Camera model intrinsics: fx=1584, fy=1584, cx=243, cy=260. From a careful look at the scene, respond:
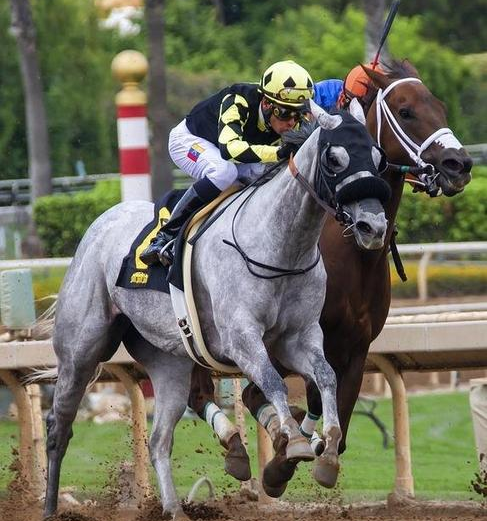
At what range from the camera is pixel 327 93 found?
21.7ft

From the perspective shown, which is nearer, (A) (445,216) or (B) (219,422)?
(B) (219,422)

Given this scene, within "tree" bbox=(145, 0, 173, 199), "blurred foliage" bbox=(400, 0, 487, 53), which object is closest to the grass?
"tree" bbox=(145, 0, 173, 199)

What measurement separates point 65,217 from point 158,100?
2866 millimetres

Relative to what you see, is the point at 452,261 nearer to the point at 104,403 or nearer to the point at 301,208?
the point at 104,403

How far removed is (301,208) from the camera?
18.6ft

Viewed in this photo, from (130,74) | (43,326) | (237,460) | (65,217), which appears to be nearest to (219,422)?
(237,460)

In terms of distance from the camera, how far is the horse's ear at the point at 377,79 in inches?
255

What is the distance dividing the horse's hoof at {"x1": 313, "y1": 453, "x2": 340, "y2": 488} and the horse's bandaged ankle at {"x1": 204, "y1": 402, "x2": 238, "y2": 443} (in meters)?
0.72

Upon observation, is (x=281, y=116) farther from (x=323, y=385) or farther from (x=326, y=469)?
(x=326, y=469)

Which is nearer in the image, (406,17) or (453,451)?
(453,451)

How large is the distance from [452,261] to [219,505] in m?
6.72

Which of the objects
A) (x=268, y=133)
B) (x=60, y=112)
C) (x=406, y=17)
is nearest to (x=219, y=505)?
(x=268, y=133)

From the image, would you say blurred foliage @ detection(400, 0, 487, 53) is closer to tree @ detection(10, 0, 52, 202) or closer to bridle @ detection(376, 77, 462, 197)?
tree @ detection(10, 0, 52, 202)

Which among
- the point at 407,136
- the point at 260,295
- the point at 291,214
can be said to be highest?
the point at 407,136
